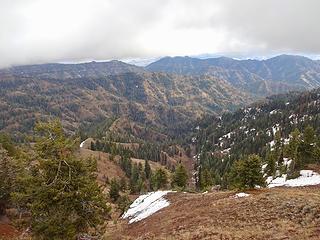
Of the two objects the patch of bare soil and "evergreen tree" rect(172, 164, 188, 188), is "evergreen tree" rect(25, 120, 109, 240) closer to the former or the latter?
the patch of bare soil

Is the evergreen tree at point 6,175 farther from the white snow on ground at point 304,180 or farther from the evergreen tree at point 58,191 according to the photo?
the white snow on ground at point 304,180

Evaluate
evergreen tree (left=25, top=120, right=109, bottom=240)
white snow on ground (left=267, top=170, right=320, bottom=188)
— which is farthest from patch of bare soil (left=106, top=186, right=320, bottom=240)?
white snow on ground (left=267, top=170, right=320, bottom=188)

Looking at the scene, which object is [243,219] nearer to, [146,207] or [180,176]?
[146,207]

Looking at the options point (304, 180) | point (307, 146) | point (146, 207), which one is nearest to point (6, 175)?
point (146, 207)

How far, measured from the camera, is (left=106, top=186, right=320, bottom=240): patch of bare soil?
27453 millimetres

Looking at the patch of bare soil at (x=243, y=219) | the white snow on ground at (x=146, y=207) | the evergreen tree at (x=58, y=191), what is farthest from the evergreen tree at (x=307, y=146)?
the evergreen tree at (x=58, y=191)

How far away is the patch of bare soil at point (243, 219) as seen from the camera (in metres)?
27.5

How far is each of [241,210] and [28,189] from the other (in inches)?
840

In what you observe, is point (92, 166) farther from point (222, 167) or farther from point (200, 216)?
point (222, 167)

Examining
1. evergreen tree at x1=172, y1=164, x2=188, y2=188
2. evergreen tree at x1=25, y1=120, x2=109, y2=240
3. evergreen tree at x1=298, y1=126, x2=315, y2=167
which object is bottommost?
evergreen tree at x1=172, y1=164, x2=188, y2=188

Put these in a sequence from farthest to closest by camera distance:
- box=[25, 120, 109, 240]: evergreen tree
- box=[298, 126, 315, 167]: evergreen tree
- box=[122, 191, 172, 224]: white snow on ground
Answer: box=[298, 126, 315, 167]: evergreen tree → box=[122, 191, 172, 224]: white snow on ground → box=[25, 120, 109, 240]: evergreen tree

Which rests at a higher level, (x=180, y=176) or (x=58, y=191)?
(x=58, y=191)

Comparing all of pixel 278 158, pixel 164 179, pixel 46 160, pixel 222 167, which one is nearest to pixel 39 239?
pixel 46 160

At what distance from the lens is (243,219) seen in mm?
33031
